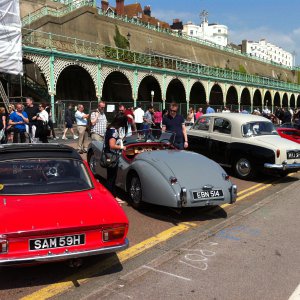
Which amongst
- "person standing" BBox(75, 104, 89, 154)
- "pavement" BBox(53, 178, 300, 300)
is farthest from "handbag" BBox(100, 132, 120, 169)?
"person standing" BBox(75, 104, 89, 154)

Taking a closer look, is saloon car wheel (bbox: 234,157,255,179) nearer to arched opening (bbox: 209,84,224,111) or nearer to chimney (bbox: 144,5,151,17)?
arched opening (bbox: 209,84,224,111)

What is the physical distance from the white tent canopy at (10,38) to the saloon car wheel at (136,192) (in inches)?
649

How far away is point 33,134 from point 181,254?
32.2 ft

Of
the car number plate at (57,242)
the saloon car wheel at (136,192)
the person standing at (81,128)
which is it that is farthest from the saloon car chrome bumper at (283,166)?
the person standing at (81,128)

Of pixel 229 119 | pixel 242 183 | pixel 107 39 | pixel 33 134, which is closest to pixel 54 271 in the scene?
pixel 242 183

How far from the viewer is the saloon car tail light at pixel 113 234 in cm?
395

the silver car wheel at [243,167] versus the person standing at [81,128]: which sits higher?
the person standing at [81,128]

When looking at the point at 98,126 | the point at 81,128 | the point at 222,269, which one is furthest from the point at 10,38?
the point at 222,269

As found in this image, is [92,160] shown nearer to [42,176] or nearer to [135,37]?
[42,176]

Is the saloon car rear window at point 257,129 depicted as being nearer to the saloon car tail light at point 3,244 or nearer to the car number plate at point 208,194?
the car number plate at point 208,194

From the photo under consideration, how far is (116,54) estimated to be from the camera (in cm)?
2939

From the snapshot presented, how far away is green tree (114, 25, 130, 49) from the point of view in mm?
45534

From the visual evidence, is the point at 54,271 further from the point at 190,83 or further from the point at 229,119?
the point at 190,83

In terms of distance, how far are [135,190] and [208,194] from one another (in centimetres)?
138
